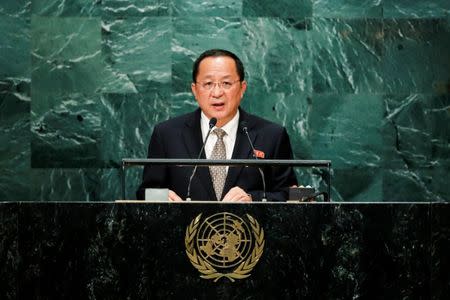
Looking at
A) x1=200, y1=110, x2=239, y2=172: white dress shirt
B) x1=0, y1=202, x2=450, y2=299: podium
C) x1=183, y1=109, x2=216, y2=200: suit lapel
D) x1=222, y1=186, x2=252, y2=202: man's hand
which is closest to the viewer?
x1=0, y1=202, x2=450, y2=299: podium

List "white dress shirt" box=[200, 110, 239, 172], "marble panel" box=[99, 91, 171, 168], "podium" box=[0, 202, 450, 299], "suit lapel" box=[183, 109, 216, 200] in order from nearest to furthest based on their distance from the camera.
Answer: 1. "podium" box=[0, 202, 450, 299]
2. "suit lapel" box=[183, 109, 216, 200]
3. "white dress shirt" box=[200, 110, 239, 172]
4. "marble panel" box=[99, 91, 171, 168]

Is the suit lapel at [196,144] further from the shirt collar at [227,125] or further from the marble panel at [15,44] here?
the marble panel at [15,44]

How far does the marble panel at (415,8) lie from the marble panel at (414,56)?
0.04 metres

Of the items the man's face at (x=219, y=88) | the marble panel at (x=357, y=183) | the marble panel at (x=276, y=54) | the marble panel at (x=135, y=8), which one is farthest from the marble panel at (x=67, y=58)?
the marble panel at (x=357, y=183)

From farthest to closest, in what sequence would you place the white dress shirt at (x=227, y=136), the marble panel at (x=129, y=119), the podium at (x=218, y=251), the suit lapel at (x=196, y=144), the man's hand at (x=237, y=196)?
the marble panel at (x=129, y=119) < the white dress shirt at (x=227, y=136) < the suit lapel at (x=196, y=144) < the man's hand at (x=237, y=196) < the podium at (x=218, y=251)

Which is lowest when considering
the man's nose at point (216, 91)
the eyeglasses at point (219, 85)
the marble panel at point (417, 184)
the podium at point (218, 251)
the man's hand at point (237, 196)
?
the podium at point (218, 251)

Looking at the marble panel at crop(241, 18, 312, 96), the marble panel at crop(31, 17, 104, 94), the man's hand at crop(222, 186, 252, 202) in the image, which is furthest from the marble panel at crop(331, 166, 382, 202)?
the man's hand at crop(222, 186, 252, 202)

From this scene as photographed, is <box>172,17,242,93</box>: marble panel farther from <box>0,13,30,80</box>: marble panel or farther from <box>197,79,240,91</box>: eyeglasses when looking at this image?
<box>197,79,240,91</box>: eyeglasses

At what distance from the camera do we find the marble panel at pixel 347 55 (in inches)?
222

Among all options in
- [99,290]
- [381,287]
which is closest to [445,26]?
[381,287]

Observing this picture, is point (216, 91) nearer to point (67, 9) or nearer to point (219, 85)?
point (219, 85)

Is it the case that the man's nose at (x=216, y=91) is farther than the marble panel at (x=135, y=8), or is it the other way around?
the marble panel at (x=135, y=8)

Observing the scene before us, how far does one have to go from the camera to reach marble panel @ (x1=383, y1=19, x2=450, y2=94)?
565cm

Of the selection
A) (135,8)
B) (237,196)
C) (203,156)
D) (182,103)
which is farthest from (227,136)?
(135,8)
